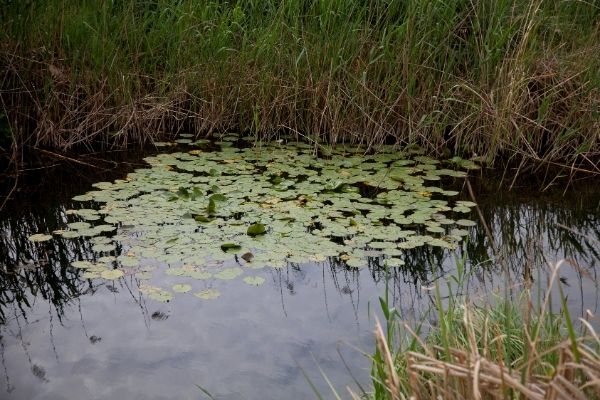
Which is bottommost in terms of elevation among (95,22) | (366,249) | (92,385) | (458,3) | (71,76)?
(92,385)

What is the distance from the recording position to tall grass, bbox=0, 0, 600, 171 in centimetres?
445

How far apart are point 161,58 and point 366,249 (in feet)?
7.73

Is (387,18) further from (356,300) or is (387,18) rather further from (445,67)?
(356,300)

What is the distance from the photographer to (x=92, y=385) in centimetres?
242

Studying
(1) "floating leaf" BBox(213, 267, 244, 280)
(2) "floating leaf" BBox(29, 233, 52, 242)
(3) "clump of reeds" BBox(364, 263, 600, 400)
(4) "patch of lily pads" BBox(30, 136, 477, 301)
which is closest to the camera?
(3) "clump of reeds" BBox(364, 263, 600, 400)

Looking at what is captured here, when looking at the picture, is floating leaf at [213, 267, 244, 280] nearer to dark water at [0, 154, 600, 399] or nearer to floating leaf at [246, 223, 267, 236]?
dark water at [0, 154, 600, 399]

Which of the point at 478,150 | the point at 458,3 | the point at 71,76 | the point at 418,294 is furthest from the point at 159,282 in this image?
the point at 458,3

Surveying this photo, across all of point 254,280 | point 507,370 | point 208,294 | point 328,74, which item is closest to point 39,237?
point 208,294

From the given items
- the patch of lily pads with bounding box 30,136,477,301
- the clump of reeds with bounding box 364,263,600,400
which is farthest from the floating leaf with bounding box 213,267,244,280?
the clump of reeds with bounding box 364,263,600,400

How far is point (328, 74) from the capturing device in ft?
15.4

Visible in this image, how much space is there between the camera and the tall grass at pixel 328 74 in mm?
4453

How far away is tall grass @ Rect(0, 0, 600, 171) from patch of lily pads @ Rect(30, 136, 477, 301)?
338 mm

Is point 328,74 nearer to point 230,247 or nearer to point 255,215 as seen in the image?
point 255,215

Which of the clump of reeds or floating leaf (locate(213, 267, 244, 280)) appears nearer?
the clump of reeds
